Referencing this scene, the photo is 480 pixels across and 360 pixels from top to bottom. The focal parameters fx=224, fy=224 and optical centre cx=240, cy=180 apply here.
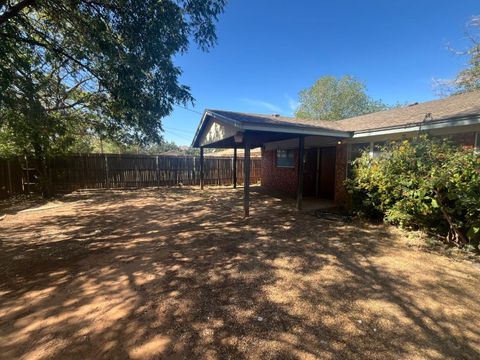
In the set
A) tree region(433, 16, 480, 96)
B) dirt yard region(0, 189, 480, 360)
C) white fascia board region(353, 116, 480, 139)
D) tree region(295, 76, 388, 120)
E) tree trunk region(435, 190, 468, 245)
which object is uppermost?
tree region(295, 76, 388, 120)

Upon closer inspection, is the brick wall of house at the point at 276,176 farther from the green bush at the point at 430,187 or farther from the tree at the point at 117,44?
the tree at the point at 117,44

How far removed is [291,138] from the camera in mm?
9219

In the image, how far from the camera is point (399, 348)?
80.8 inches

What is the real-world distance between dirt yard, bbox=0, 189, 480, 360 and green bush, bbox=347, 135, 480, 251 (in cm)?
72

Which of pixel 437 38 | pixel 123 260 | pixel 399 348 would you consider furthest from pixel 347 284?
pixel 437 38

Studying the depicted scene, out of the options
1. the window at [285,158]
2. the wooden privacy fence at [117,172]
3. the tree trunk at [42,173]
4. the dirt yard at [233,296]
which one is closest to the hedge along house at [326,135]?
the window at [285,158]

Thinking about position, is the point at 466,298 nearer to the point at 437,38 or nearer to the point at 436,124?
the point at 436,124

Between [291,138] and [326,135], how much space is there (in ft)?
8.00

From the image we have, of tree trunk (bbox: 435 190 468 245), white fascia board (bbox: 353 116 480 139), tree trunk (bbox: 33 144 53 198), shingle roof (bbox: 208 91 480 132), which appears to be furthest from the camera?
tree trunk (bbox: 33 144 53 198)

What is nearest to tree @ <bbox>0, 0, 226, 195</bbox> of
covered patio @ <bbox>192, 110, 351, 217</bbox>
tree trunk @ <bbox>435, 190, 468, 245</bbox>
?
covered patio @ <bbox>192, 110, 351, 217</bbox>

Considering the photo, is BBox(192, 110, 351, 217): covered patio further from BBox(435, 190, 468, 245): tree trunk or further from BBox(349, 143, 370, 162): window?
BBox(435, 190, 468, 245): tree trunk

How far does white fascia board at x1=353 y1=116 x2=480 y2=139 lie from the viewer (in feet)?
15.3

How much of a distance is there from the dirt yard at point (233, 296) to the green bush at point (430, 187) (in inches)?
28.2

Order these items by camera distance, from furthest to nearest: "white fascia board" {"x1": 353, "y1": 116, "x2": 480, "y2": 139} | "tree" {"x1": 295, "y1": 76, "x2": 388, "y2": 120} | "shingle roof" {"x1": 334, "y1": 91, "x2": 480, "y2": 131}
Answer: "tree" {"x1": 295, "y1": 76, "x2": 388, "y2": 120} → "shingle roof" {"x1": 334, "y1": 91, "x2": 480, "y2": 131} → "white fascia board" {"x1": 353, "y1": 116, "x2": 480, "y2": 139}
